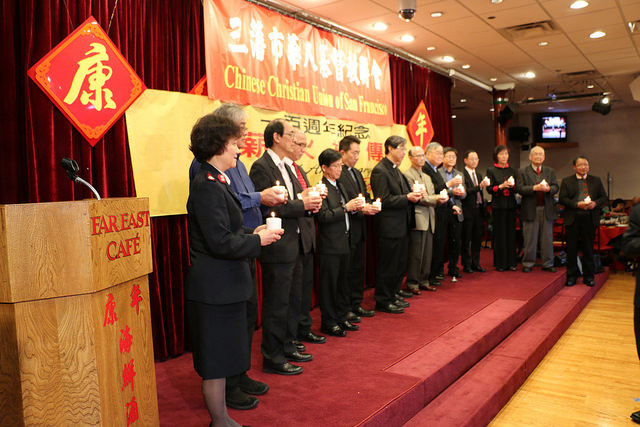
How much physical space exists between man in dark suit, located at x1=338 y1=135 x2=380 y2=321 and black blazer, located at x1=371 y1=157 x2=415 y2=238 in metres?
0.17

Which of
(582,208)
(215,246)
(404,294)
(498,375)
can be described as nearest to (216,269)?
(215,246)

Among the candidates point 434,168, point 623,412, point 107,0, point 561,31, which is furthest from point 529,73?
point 107,0

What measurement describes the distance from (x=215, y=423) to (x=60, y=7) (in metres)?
2.34

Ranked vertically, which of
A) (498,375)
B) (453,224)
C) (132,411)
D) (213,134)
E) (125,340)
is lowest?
(498,375)

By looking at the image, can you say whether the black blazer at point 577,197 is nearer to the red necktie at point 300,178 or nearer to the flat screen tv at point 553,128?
the red necktie at point 300,178

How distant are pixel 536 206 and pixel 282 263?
13.8 ft

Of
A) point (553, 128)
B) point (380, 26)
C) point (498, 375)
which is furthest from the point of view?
point (553, 128)

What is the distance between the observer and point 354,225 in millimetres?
3836

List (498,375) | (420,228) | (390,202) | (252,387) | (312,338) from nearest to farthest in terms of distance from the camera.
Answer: (252,387), (498,375), (312,338), (390,202), (420,228)

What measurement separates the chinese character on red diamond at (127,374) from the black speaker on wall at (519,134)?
12177 millimetres

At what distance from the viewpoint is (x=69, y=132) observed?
9.02 feet

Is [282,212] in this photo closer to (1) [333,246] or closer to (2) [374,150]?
(1) [333,246]

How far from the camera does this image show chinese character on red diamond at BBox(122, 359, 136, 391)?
170cm

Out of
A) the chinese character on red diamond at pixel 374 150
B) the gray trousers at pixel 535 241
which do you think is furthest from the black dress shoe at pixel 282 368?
the gray trousers at pixel 535 241
